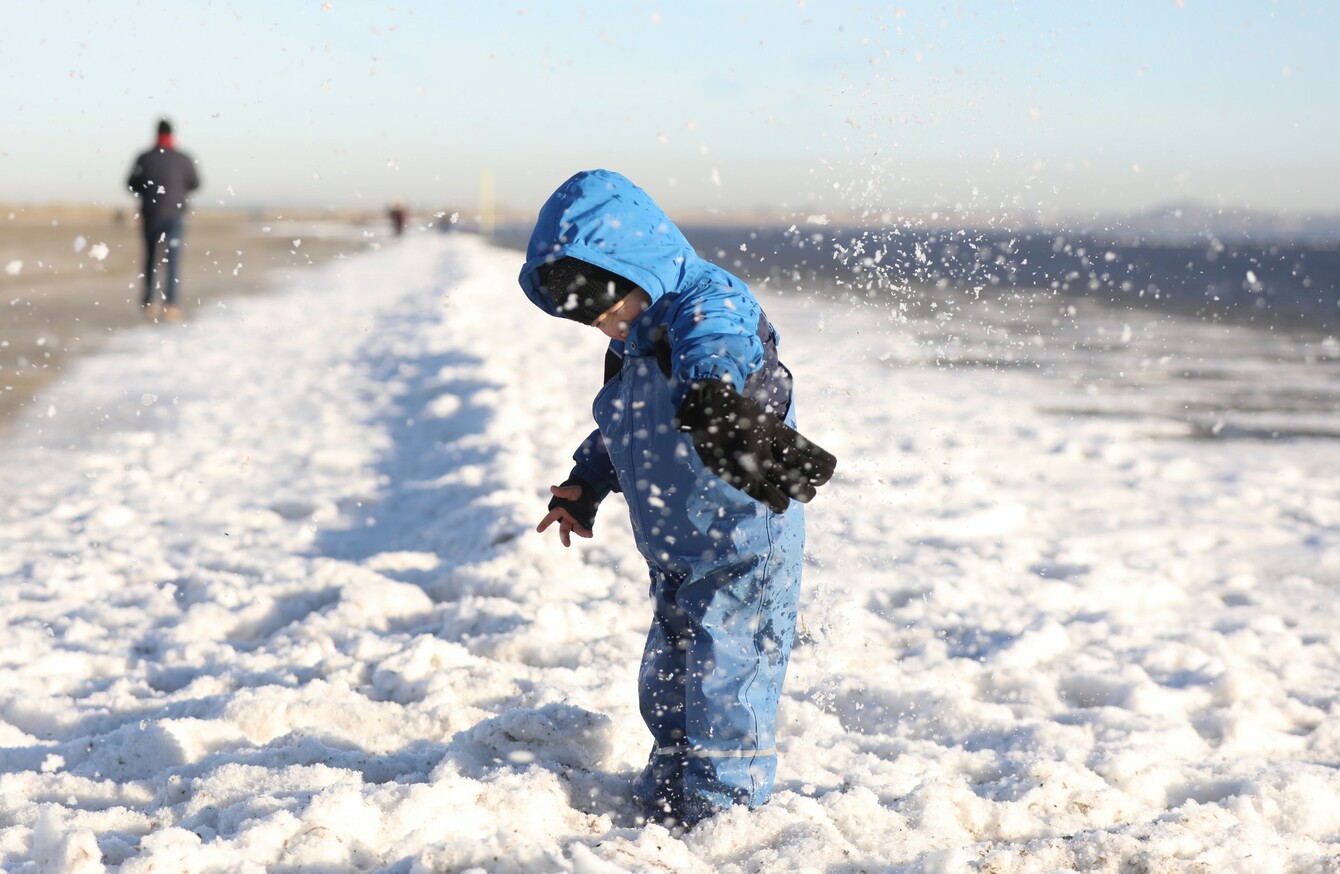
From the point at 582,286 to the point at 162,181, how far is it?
439 inches

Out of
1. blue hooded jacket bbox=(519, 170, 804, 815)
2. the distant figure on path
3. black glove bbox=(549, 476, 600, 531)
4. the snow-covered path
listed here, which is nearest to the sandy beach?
the snow-covered path

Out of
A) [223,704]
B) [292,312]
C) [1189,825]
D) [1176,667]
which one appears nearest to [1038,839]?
[1189,825]

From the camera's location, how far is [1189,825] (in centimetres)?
240

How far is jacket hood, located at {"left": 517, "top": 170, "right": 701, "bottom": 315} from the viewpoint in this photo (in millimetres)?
2164

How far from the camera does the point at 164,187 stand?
467 inches

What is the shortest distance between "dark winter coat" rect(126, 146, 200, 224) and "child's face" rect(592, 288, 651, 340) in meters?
10.8

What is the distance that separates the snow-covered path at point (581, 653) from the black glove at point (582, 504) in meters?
0.48

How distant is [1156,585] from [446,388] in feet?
17.3

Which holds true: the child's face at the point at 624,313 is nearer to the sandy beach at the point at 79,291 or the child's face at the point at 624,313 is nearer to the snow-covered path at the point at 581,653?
the snow-covered path at the point at 581,653

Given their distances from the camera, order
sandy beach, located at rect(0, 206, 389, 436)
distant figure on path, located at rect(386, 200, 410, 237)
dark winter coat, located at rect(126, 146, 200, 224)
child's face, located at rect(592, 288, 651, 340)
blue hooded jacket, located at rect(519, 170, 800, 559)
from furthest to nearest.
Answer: distant figure on path, located at rect(386, 200, 410, 237)
dark winter coat, located at rect(126, 146, 200, 224)
sandy beach, located at rect(0, 206, 389, 436)
child's face, located at rect(592, 288, 651, 340)
blue hooded jacket, located at rect(519, 170, 800, 559)

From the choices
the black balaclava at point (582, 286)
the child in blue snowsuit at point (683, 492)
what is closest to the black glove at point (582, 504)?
the child in blue snowsuit at point (683, 492)

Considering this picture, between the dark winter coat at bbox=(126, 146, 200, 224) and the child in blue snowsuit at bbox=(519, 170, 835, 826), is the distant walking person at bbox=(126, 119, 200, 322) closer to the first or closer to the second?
the dark winter coat at bbox=(126, 146, 200, 224)

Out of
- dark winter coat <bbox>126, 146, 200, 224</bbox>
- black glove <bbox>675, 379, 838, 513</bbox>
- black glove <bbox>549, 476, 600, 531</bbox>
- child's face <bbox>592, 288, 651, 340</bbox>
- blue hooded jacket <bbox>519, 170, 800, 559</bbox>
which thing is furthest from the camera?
dark winter coat <bbox>126, 146, 200, 224</bbox>

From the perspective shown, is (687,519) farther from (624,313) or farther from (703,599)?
(624,313)
